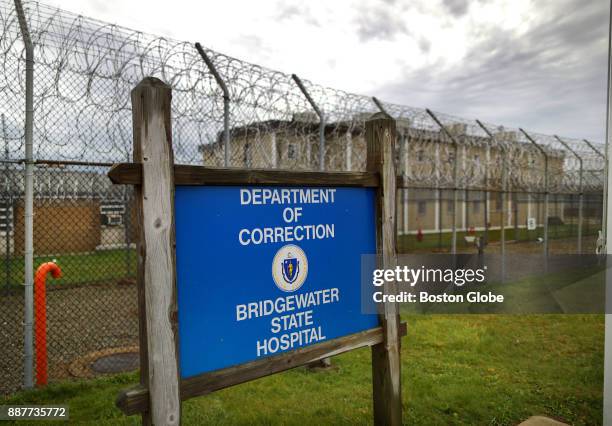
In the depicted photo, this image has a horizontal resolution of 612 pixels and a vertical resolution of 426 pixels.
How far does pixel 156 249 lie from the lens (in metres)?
2.25

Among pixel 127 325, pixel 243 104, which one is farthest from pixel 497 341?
pixel 127 325

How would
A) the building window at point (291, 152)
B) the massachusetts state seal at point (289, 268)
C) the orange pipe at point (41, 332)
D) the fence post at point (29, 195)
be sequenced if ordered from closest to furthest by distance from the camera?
1. the massachusetts state seal at point (289, 268)
2. the fence post at point (29, 195)
3. the orange pipe at point (41, 332)
4. the building window at point (291, 152)

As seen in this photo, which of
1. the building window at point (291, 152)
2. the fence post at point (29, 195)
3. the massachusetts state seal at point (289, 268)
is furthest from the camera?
the building window at point (291, 152)

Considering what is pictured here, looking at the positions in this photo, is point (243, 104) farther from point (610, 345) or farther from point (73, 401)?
point (610, 345)

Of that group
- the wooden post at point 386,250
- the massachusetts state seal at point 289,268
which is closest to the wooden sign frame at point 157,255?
the massachusetts state seal at point 289,268

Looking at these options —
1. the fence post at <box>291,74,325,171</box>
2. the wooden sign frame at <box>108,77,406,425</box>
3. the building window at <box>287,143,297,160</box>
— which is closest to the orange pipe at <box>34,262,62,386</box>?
the wooden sign frame at <box>108,77,406,425</box>

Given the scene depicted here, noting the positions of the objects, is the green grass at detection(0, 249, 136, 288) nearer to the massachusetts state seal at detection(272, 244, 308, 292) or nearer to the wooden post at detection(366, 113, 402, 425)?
the wooden post at detection(366, 113, 402, 425)

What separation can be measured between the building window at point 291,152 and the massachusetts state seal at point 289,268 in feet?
14.4

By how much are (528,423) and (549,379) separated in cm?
146

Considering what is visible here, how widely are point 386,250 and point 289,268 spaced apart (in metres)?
0.83

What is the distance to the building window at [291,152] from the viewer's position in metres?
7.20

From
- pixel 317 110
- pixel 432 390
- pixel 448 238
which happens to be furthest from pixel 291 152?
pixel 448 238

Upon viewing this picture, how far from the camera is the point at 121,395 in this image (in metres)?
2.24

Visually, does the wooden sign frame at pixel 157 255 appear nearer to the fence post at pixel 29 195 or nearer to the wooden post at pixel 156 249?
the wooden post at pixel 156 249
